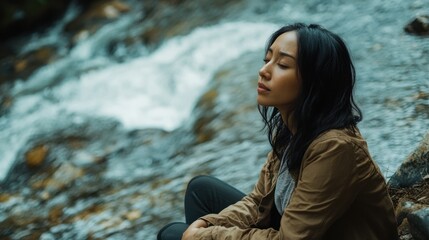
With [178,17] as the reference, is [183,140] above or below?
below

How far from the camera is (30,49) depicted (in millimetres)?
11406

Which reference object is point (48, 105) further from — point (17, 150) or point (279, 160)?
point (279, 160)

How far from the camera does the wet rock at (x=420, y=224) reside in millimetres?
2711

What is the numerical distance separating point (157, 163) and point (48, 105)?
10.4 feet

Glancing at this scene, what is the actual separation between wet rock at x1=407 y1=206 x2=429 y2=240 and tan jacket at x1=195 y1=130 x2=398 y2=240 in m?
0.32

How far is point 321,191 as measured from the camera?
2215mm

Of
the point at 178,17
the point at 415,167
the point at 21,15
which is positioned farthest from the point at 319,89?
the point at 21,15

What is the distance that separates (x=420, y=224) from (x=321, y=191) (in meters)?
0.81

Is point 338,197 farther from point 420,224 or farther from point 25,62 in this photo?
point 25,62

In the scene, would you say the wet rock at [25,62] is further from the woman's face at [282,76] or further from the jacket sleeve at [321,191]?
the jacket sleeve at [321,191]

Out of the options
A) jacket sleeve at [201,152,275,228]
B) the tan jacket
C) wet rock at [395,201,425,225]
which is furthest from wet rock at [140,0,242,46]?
the tan jacket

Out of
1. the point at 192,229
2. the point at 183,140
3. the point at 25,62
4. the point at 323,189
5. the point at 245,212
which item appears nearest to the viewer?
the point at 323,189

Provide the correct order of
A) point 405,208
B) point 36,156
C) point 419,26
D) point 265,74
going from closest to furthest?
point 265,74
point 405,208
point 36,156
point 419,26

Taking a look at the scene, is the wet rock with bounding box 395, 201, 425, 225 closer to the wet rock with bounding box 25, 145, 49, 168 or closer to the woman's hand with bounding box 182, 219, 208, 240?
the woman's hand with bounding box 182, 219, 208, 240
